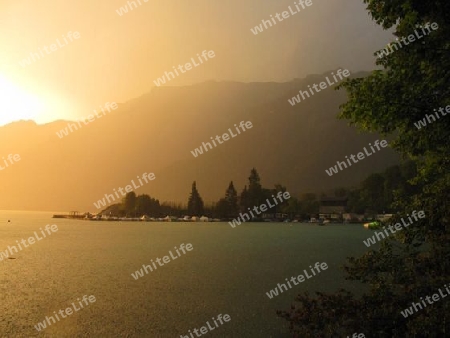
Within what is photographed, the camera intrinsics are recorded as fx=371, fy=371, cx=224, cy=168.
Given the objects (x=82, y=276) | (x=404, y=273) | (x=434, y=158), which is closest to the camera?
(x=404, y=273)

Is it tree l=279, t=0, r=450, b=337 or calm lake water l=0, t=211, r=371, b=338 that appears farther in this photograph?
calm lake water l=0, t=211, r=371, b=338

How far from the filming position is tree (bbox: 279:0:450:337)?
9.08 m

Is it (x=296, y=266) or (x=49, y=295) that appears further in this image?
(x=296, y=266)

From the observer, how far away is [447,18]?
853 cm

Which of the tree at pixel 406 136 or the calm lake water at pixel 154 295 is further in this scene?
the calm lake water at pixel 154 295

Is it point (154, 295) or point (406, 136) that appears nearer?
point (406, 136)

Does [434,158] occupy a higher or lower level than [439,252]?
higher

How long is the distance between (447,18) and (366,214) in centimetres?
19528

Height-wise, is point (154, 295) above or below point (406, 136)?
below

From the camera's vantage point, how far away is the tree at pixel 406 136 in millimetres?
9078

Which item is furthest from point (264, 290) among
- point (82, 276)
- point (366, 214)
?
point (366, 214)

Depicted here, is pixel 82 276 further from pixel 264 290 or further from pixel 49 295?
pixel 264 290

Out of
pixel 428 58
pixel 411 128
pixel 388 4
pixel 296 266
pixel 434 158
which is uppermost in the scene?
pixel 388 4

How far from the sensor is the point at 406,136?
34.7 ft
